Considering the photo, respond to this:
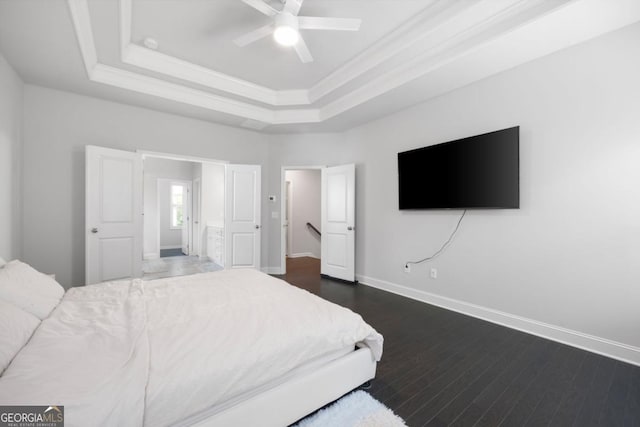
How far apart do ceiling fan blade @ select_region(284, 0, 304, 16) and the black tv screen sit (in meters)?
2.24

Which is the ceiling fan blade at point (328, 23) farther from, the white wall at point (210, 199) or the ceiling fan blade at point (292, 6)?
the white wall at point (210, 199)

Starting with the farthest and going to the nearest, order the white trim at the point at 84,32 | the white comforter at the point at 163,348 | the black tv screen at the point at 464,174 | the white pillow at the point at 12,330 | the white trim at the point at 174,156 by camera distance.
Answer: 1. the white trim at the point at 174,156
2. the black tv screen at the point at 464,174
3. the white trim at the point at 84,32
4. the white pillow at the point at 12,330
5. the white comforter at the point at 163,348

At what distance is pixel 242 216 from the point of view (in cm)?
487

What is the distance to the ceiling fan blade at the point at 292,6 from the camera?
7.23ft

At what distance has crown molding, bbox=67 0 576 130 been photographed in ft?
7.59

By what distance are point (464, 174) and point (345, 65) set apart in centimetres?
200

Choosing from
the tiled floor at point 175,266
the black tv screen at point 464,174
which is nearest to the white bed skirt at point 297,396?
the black tv screen at point 464,174

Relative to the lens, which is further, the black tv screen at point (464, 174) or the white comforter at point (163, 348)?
the black tv screen at point (464, 174)

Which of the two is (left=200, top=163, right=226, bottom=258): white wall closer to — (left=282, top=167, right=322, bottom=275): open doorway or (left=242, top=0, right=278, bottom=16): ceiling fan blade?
(left=282, top=167, right=322, bottom=275): open doorway

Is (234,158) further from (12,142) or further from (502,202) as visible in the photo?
(502,202)

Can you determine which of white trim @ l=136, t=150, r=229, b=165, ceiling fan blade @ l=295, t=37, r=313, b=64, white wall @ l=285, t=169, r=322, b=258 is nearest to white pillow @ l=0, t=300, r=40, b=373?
Result: ceiling fan blade @ l=295, t=37, r=313, b=64

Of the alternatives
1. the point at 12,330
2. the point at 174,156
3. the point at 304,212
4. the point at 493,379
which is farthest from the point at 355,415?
the point at 304,212

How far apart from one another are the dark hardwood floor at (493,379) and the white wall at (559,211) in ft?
1.17

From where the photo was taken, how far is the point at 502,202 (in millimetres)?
2838
